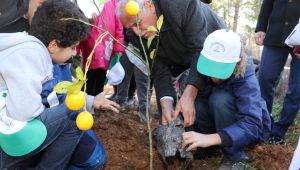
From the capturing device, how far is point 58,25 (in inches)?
78.2

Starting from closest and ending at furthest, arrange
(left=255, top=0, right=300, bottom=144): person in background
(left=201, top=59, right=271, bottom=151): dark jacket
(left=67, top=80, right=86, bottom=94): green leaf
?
1. (left=67, top=80, right=86, bottom=94): green leaf
2. (left=201, top=59, right=271, bottom=151): dark jacket
3. (left=255, top=0, right=300, bottom=144): person in background

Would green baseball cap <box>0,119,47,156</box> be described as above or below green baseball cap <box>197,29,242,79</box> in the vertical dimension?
below

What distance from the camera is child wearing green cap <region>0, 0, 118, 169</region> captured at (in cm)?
173

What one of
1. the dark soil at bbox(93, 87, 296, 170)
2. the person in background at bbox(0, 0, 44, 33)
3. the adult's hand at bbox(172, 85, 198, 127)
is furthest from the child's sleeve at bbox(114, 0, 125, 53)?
the adult's hand at bbox(172, 85, 198, 127)

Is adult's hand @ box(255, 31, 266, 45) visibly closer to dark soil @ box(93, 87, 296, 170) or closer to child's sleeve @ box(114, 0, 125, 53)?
dark soil @ box(93, 87, 296, 170)

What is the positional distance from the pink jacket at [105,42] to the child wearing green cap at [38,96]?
1134 mm

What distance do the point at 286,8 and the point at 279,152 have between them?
3.94ft

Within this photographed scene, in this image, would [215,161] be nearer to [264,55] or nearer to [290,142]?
[290,142]

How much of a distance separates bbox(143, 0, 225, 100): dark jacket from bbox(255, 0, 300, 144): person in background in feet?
2.12

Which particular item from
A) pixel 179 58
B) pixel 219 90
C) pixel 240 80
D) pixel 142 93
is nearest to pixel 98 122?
pixel 142 93

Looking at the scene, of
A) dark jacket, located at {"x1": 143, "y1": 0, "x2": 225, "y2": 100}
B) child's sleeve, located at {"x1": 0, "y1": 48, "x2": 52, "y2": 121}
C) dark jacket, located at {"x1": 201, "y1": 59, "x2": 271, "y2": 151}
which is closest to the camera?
child's sleeve, located at {"x1": 0, "y1": 48, "x2": 52, "y2": 121}

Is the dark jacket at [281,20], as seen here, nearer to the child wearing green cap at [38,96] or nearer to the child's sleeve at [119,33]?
the child's sleeve at [119,33]

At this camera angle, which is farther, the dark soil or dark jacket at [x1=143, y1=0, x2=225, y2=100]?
the dark soil

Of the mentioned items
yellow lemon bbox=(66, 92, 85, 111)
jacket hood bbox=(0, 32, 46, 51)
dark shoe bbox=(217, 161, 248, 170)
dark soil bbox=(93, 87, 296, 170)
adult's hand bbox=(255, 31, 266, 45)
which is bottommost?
dark soil bbox=(93, 87, 296, 170)
